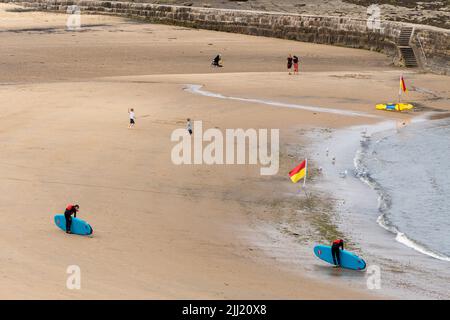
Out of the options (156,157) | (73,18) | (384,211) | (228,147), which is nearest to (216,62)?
(228,147)

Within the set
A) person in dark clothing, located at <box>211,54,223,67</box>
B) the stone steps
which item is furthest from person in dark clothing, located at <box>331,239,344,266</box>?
the stone steps

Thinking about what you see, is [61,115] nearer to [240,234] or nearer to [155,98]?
[155,98]

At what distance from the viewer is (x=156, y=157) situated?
79.2 ft

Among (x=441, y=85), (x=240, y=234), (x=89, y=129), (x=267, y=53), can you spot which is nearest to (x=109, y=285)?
(x=240, y=234)

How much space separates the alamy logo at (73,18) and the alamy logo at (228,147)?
2471 centimetres

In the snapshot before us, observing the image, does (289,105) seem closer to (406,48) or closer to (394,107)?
(394,107)

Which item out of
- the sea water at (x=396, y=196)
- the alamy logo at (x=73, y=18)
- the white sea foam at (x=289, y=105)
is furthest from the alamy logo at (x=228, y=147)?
the alamy logo at (x=73, y=18)

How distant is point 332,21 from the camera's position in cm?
4662

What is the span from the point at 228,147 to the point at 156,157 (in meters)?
2.60

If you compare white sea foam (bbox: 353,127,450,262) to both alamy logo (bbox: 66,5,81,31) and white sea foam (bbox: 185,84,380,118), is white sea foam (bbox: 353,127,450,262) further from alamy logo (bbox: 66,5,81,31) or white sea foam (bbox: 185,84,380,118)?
alamy logo (bbox: 66,5,81,31)

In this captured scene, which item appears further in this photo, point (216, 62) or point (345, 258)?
point (216, 62)

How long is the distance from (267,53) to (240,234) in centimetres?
2693

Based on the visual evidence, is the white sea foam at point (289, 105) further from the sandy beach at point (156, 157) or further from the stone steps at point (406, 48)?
the stone steps at point (406, 48)

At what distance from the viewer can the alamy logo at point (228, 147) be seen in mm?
24453
